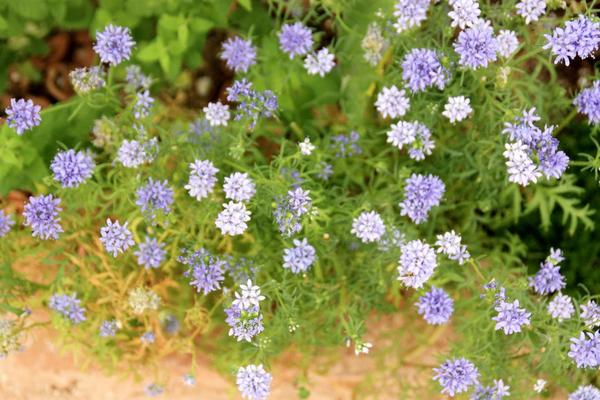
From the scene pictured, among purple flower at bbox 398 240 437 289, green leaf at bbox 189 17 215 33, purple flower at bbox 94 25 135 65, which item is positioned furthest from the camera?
green leaf at bbox 189 17 215 33

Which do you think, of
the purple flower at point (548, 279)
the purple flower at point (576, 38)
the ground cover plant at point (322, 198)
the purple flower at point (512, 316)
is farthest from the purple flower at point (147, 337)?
the purple flower at point (576, 38)

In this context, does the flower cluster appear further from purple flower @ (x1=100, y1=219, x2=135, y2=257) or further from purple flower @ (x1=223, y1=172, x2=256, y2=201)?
purple flower @ (x1=100, y1=219, x2=135, y2=257)

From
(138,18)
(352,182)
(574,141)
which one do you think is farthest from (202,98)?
(574,141)

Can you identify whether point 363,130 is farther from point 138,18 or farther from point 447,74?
point 138,18

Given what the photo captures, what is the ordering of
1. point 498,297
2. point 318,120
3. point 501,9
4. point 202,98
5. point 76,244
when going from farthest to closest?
point 202,98 → point 318,120 → point 76,244 → point 501,9 → point 498,297

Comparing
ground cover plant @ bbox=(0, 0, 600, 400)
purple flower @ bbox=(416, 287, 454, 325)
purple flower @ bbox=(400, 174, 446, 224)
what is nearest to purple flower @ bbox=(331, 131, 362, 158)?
ground cover plant @ bbox=(0, 0, 600, 400)

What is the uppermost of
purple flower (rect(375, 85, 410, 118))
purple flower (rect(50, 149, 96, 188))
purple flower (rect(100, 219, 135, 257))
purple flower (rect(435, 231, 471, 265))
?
purple flower (rect(375, 85, 410, 118))

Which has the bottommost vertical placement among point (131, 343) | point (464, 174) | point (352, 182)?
point (131, 343)

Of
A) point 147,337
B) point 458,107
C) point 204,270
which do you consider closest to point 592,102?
point 458,107

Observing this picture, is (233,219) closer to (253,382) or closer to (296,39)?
(253,382)
